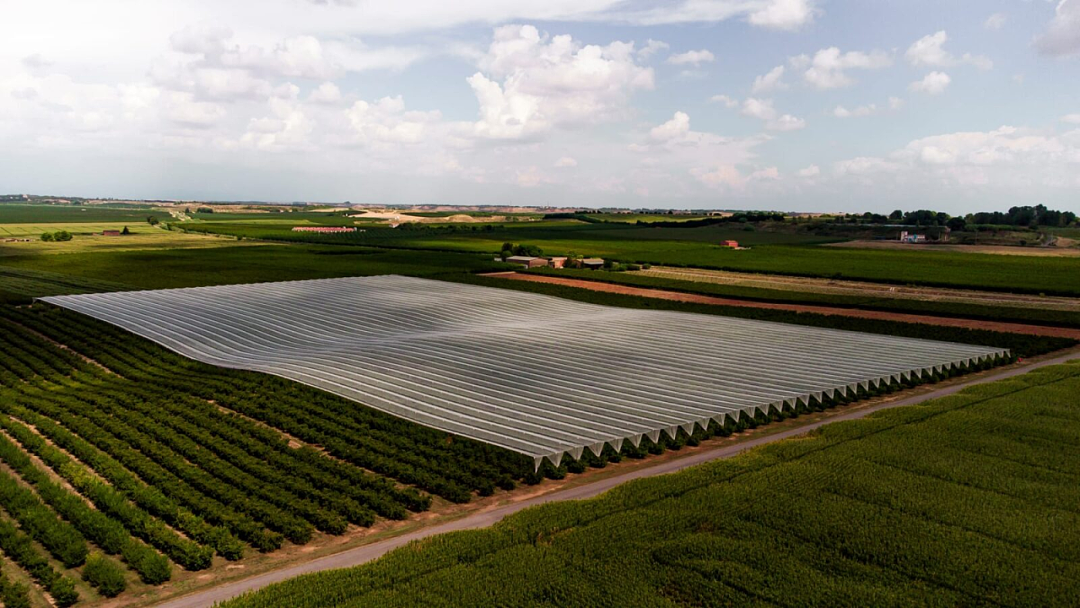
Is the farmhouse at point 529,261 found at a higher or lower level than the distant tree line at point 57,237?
lower

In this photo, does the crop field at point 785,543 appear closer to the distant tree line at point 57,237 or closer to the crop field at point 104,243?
the crop field at point 104,243

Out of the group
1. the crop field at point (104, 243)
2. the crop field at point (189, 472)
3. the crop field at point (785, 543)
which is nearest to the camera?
the crop field at point (785, 543)

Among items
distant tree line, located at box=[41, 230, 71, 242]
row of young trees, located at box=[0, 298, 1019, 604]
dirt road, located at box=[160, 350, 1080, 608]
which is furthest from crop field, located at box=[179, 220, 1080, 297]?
row of young trees, located at box=[0, 298, 1019, 604]

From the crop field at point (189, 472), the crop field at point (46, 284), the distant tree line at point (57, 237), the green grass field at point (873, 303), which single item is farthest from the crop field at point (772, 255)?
the crop field at point (189, 472)

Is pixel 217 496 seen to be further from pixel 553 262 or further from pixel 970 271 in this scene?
pixel 970 271

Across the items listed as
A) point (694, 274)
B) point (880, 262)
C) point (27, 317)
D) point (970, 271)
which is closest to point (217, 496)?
point (27, 317)

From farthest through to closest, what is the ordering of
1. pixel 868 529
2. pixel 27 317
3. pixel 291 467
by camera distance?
1. pixel 27 317
2. pixel 291 467
3. pixel 868 529

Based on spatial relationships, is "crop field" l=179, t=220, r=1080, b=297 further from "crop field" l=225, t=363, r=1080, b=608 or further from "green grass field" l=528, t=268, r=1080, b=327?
"crop field" l=225, t=363, r=1080, b=608
